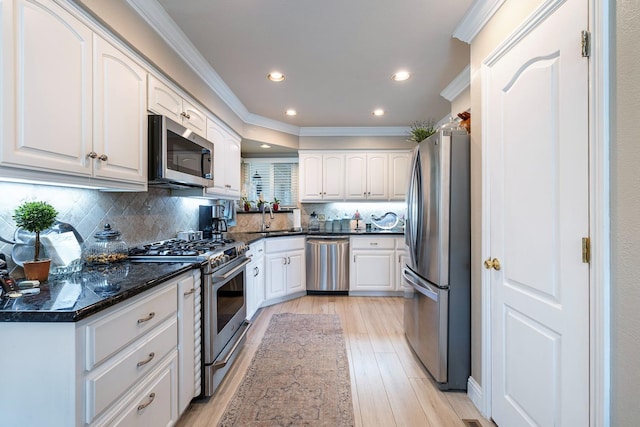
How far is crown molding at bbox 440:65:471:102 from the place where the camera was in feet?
8.54

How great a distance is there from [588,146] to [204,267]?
1974 mm

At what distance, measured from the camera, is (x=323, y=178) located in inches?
177

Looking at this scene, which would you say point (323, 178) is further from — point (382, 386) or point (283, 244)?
point (382, 386)

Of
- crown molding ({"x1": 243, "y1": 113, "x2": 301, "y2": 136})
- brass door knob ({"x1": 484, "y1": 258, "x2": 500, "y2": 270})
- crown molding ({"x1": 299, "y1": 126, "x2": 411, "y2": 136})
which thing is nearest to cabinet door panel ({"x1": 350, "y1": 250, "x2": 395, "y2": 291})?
crown molding ({"x1": 299, "y1": 126, "x2": 411, "y2": 136})

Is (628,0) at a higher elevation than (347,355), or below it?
higher

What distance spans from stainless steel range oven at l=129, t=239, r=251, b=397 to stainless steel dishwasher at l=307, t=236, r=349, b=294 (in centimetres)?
179

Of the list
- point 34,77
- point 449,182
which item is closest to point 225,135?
point 34,77

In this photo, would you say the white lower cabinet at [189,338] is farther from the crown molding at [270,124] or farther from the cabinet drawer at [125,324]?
the crown molding at [270,124]

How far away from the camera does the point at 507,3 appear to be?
5.06 ft

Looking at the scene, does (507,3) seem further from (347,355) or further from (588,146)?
(347,355)

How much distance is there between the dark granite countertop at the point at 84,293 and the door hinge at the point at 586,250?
1741 millimetres

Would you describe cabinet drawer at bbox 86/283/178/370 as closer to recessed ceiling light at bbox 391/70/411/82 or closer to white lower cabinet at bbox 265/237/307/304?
white lower cabinet at bbox 265/237/307/304

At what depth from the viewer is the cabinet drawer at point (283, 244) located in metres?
3.65

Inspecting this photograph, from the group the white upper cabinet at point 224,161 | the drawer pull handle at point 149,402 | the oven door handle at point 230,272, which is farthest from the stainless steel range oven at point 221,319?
the white upper cabinet at point 224,161
